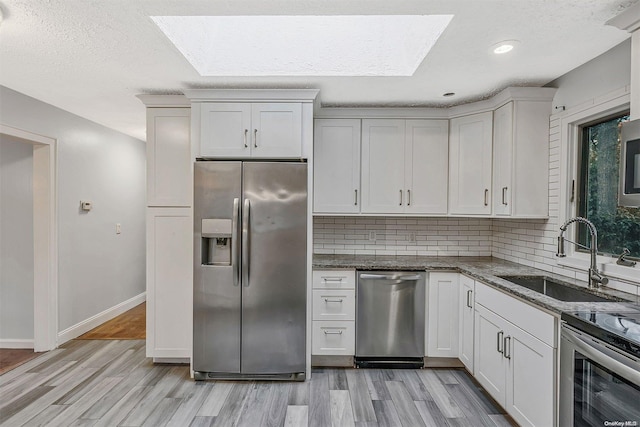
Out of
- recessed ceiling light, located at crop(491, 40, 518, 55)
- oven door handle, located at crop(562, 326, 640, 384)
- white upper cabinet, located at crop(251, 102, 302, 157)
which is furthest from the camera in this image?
white upper cabinet, located at crop(251, 102, 302, 157)

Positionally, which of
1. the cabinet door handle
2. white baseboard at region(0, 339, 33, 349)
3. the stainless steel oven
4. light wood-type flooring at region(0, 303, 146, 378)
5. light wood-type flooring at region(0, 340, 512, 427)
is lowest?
light wood-type flooring at region(0, 340, 512, 427)

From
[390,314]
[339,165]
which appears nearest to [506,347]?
[390,314]

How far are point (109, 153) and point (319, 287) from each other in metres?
3.15

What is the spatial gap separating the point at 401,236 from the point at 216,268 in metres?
1.89

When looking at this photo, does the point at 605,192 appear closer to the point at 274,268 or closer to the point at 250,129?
the point at 274,268

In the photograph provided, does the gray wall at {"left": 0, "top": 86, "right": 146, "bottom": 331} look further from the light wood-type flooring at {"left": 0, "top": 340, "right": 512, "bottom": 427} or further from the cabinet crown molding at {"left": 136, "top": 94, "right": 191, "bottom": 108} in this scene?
the cabinet crown molding at {"left": 136, "top": 94, "right": 191, "bottom": 108}

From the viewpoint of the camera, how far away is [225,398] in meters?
2.39

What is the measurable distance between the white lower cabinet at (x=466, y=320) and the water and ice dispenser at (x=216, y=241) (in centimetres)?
195

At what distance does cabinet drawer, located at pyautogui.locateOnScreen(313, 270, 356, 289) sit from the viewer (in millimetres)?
2805

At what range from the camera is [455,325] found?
2.77 meters

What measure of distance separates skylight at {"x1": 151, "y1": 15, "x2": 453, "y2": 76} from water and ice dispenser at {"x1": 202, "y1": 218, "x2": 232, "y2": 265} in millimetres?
1121

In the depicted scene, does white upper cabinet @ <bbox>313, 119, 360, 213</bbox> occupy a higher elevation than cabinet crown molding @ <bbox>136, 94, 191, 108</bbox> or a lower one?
lower

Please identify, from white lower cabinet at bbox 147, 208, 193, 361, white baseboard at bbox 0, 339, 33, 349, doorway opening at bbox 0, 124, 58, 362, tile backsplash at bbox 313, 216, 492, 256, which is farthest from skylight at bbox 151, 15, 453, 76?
white baseboard at bbox 0, 339, 33, 349

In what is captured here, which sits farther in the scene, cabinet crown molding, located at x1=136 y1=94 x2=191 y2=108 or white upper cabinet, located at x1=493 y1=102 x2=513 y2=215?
cabinet crown molding, located at x1=136 y1=94 x2=191 y2=108
